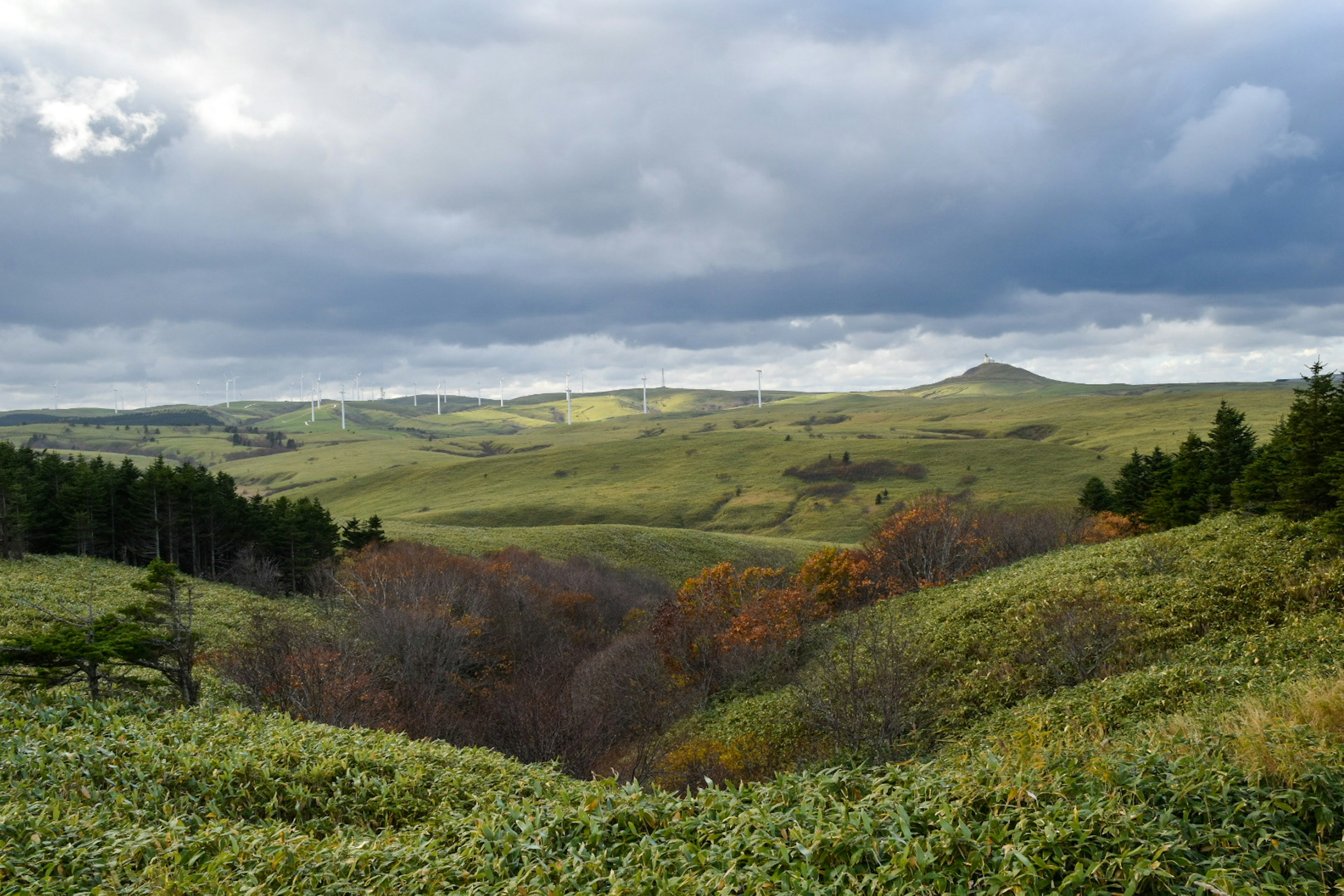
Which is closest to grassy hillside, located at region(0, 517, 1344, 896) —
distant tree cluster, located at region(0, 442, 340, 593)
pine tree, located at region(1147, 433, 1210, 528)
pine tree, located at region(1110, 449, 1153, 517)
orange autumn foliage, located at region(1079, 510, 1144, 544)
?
pine tree, located at region(1147, 433, 1210, 528)

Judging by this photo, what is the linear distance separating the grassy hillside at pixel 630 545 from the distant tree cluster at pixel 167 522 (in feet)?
51.7

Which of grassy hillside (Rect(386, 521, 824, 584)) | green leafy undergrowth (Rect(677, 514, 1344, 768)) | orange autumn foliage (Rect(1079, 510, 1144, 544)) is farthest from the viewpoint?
grassy hillside (Rect(386, 521, 824, 584))

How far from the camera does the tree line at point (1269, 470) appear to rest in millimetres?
34906

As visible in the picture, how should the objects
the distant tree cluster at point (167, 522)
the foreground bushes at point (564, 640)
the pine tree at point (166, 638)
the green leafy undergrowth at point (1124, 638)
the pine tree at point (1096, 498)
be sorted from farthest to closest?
1. the pine tree at point (1096, 498)
2. the distant tree cluster at point (167, 522)
3. the foreground bushes at point (564, 640)
4. the green leafy undergrowth at point (1124, 638)
5. the pine tree at point (166, 638)

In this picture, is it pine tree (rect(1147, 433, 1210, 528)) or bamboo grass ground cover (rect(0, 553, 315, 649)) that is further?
pine tree (rect(1147, 433, 1210, 528))

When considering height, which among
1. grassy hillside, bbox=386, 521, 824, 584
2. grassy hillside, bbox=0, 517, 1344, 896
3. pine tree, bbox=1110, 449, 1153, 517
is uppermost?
grassy hillside, bbox=0, 517, 1344, 896

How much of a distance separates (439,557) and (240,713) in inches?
2520

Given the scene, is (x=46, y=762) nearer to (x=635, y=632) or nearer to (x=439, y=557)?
(x=635, y=632)

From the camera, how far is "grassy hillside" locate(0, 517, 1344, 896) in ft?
24.0

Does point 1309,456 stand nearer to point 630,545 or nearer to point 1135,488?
point 1135,488

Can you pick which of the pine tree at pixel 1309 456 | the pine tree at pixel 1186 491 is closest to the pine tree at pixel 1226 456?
the pine tree at pixel 1186 491

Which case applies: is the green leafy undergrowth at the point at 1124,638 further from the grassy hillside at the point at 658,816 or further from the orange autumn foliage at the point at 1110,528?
the orange autumn foliage at the point at 1110,528

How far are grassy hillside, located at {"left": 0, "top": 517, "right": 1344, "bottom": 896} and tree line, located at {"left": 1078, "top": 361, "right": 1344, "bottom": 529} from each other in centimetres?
A: 2684

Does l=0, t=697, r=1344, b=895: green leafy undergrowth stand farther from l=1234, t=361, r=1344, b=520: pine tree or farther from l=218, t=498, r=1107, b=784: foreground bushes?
l=1234, t=361, r=1344, b=520: pine tree
